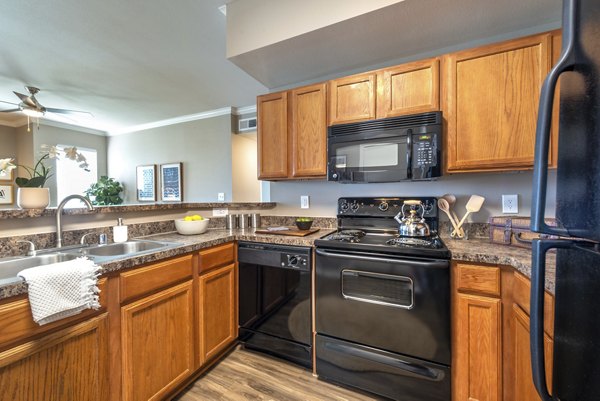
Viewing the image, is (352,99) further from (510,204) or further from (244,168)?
(244,168)

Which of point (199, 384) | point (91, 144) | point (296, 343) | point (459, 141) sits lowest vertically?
point (199, 384)

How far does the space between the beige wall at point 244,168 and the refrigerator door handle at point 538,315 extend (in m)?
3.81

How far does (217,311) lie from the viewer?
1.78 metres

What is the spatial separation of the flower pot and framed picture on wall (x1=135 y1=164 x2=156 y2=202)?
3.54 m

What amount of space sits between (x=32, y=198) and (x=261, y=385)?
170cm

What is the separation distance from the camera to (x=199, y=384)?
1.64 metres

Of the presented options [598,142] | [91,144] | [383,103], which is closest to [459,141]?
[383,103]

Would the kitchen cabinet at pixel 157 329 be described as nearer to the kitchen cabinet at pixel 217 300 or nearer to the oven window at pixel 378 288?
the kitchen cabinet at pixel 217 300

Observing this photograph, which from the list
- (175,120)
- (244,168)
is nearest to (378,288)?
(244,168)

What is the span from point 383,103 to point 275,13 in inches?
38.2

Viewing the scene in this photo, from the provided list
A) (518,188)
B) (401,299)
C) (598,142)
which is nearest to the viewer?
(598,142)

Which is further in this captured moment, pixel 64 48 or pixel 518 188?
pixel 64 48

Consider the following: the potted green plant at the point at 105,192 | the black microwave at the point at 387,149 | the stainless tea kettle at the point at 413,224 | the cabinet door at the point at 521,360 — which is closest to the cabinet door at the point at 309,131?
the black microwave at the point at 387,149

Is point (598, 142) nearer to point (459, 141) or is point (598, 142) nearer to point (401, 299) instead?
point (401, 299)
